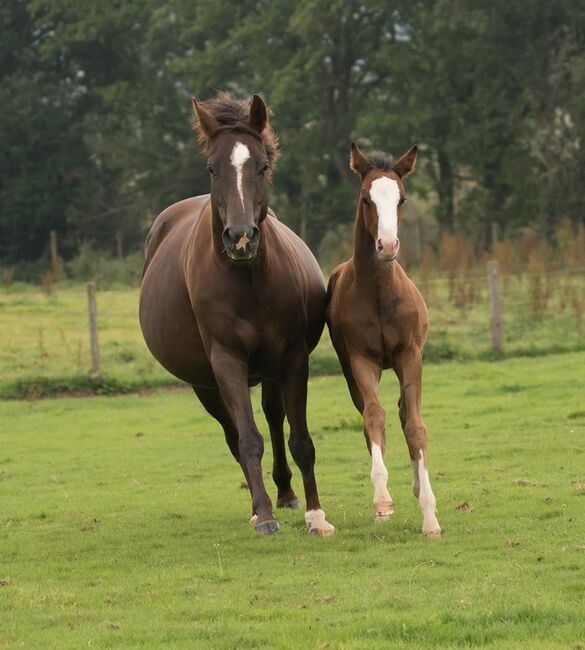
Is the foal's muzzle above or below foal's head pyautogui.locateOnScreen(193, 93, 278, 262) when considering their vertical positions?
below

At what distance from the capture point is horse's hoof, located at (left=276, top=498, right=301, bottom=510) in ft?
28.4

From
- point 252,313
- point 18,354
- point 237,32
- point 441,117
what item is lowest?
point 18,354

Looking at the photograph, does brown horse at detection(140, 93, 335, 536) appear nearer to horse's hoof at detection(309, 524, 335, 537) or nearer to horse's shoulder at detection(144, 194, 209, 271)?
horse's hoof at detection(309, 524, 335, 537)

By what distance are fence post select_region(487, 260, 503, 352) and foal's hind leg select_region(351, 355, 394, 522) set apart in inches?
462

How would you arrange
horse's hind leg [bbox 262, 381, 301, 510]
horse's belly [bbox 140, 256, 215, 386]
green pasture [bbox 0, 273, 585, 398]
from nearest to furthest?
horse's belly [bbox 140, 256, 215, 386], horse's hind leg [bbox 262, 381, 301, 510], green pasture [bbox 0, 273, 585, 398]

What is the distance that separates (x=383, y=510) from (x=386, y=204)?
175cm

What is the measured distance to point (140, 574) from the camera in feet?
21.1

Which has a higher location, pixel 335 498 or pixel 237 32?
pixel 237 32

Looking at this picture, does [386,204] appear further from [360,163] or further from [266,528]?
[266,528]

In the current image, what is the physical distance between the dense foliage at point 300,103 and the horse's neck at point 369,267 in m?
26.9

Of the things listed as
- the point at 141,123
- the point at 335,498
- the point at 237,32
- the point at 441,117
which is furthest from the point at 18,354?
the point at 141,123

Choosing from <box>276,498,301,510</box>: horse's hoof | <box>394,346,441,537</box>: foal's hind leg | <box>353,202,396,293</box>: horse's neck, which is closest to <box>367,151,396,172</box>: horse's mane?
<box>353,202,396,293</box>: horse's neck

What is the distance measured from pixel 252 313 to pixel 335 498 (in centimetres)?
196

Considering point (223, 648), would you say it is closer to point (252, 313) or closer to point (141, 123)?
point (252, 313)
